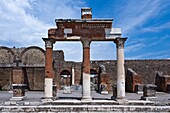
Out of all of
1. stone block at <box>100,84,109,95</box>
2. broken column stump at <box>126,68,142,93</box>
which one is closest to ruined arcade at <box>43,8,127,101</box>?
stone block at <box>100,84,109,95</box>

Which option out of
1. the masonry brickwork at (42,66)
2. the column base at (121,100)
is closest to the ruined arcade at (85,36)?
the column base at (121,100)

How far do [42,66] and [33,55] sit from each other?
8365 millimetres

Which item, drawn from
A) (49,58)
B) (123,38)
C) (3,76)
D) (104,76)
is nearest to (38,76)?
(3,76)

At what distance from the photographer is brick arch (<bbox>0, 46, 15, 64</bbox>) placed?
33.7m

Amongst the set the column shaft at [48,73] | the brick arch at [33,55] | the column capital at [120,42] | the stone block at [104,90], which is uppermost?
the brick arch at [33,55]

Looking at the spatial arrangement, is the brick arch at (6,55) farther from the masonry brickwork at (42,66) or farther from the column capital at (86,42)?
the column capital at (86,42)

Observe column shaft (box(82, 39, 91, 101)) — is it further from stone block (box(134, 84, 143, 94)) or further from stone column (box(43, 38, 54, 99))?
stone block (box(134, 84, 143, 94))

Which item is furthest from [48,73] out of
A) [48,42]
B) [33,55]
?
[33,55]

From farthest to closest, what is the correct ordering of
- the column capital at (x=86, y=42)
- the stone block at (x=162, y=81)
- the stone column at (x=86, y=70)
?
the stone block at (x=162, y=81) < the column capital at (x=86, y=42) < the stone column at (x=86, y=70)

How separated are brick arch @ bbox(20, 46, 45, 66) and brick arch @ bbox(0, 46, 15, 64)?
1.79 metres

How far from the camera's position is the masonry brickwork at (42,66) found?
25.9 m

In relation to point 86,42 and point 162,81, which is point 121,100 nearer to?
point 86,42

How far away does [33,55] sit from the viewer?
33812 mm

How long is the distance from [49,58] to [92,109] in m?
3.89
